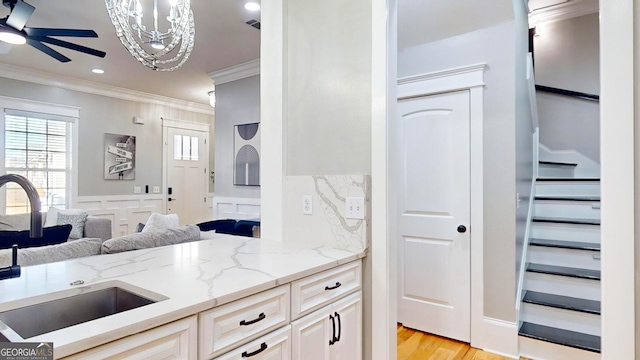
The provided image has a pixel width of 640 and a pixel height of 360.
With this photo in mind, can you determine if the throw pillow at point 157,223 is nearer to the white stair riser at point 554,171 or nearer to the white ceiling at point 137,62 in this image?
the white ceiling at point 137,62

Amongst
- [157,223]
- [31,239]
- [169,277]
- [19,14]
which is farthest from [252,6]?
[169,277]

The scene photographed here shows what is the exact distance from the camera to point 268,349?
3.87 feet

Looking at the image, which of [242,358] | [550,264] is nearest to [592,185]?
[550,264]

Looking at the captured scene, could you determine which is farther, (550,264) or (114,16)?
(550,264)

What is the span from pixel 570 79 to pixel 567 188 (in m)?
1.70

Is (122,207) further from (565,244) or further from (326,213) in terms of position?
(565,244)

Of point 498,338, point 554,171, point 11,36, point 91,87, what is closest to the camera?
point 498,338

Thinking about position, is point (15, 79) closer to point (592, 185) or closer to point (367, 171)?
point (367, 171)

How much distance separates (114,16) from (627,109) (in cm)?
253

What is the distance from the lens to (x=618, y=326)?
1244mm

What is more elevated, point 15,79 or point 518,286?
point 15,79

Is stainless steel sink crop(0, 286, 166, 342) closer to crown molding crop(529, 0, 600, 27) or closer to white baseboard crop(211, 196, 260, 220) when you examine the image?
white baseboard crop(211, 196, 260, 220)

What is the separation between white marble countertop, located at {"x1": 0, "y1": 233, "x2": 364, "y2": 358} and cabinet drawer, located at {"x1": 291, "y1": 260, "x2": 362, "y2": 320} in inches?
1.6

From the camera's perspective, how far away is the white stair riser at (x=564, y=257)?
9.18ft
